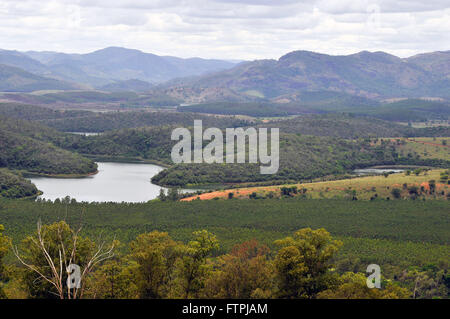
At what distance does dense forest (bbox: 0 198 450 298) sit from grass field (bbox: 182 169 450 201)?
542cm

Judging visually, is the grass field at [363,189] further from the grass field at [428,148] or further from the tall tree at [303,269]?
the tall tree at [303,269]

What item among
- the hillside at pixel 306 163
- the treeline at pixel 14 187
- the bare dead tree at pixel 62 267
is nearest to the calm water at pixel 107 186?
the treeline at pixel 14 187

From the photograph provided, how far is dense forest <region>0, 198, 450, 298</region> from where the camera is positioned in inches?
1412

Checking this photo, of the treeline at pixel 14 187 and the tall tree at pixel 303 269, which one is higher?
the tall tree at pixel 303 269

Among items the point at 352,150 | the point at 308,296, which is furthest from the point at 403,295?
the point at 352,150

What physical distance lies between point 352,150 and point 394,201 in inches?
2764

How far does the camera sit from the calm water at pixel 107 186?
106 m

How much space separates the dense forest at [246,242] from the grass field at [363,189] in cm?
542

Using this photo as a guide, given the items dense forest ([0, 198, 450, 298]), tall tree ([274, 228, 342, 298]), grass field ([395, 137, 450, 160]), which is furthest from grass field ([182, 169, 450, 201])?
tall tree ([274, 228, 342, 298])

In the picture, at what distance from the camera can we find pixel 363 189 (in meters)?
99.6

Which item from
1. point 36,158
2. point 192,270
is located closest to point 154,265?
point 192,270

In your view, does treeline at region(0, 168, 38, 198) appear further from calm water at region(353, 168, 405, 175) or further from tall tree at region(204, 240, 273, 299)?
tall tree at region(204, 240, 273, 299)

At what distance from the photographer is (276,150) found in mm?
149250
